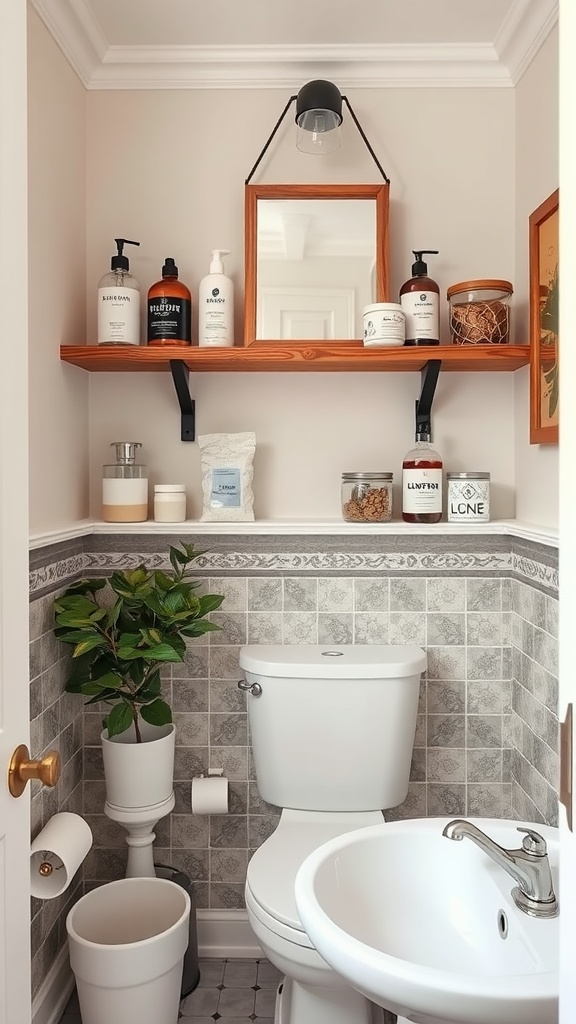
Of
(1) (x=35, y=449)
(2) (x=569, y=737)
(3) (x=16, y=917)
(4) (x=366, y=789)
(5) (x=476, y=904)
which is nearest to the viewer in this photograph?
(2) (x=569, y=737)

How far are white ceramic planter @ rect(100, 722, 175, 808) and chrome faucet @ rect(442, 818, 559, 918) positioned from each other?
87 cm

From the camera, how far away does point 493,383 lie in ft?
7.04

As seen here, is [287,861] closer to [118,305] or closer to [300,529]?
[300,529]

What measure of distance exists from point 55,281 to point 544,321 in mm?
1127

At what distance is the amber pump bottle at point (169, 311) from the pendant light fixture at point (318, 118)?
0.32m

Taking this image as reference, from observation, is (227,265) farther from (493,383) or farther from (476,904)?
(476,904)

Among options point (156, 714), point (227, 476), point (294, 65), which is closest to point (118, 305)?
point (227, 476)

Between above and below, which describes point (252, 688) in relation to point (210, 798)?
above

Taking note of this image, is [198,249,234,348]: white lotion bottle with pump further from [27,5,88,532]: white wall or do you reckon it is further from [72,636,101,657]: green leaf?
[72,636,101,657]: green leaf

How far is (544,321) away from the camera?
1826mm

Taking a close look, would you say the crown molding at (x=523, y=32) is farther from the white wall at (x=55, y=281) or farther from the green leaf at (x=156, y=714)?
the green leaf at (x=156, y=714)

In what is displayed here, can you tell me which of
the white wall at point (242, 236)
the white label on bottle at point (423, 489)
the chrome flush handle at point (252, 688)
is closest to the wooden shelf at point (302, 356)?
the white wall at point (242, 236)

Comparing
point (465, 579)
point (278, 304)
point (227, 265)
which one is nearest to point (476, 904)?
point (465, 579)

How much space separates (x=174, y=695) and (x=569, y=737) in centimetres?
152
